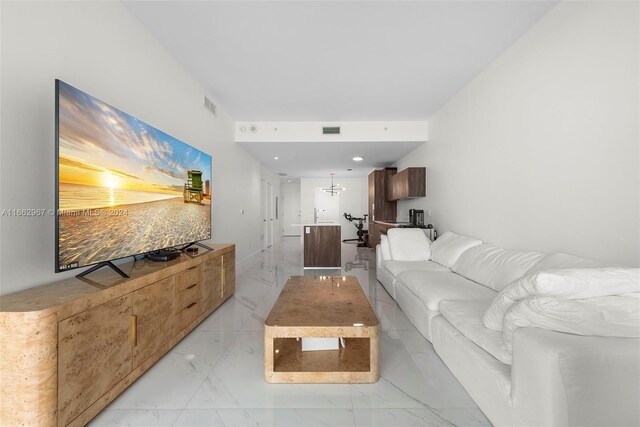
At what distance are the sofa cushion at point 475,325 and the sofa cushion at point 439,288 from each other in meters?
0.11

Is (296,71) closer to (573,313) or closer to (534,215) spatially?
(534,215)

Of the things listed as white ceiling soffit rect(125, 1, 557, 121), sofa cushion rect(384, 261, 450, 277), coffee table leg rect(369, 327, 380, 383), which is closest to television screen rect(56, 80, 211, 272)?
white ceiling soffit rect(125, 1, 557, 121)

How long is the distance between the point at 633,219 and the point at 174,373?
3099mm

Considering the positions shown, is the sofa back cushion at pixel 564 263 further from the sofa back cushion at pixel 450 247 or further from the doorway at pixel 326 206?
the doorway at pixel 326 206

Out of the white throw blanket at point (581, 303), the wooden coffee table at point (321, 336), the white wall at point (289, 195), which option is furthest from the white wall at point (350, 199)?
the white throw blanket at point (581, 303)

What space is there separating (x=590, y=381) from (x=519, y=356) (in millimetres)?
215

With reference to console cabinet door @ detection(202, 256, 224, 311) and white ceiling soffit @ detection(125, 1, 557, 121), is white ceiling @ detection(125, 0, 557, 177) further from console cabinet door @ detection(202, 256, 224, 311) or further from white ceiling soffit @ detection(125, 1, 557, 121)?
console cabinet door @ detection(202, 256, 224, 311)

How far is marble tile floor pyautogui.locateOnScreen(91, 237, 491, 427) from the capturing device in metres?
1.41

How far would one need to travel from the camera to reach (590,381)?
963 millimetres

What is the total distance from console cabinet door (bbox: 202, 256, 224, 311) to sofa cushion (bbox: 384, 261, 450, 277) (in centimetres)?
203

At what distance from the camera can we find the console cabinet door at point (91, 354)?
1.20 m

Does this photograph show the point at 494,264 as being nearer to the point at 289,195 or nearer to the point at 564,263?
the point at 564,263

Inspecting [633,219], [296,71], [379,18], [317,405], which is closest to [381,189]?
[296,71]

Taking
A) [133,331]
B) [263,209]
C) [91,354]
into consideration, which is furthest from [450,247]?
[263,209]
